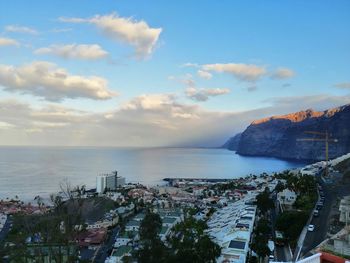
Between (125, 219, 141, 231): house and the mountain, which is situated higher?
the mountain

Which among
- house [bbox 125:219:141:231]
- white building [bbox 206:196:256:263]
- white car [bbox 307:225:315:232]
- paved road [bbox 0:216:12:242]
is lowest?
paved road [bbox 0:216:12:242]

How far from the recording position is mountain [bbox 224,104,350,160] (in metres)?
134

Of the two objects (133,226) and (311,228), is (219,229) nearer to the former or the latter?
(311,228)

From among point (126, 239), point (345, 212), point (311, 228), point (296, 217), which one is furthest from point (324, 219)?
point (126, 239)

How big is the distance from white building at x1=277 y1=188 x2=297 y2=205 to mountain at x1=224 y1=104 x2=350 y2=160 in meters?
108

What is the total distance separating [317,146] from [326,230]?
13060cm

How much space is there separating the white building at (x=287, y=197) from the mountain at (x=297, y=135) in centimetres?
10763

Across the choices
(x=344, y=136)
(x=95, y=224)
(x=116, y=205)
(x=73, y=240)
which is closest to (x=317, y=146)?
(x=344, y=136)

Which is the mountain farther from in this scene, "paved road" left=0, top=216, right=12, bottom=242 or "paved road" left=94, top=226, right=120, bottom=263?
"paved road" left=0, top=216, right=12, bottom=242

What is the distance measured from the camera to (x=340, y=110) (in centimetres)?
14062

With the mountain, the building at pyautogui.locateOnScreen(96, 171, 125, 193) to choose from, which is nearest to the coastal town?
the building at pyautogui.locateOnScreen(96, 171, 125, 193)

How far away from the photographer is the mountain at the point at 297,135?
134m

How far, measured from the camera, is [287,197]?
1169 inches

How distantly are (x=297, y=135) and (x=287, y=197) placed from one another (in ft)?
432
